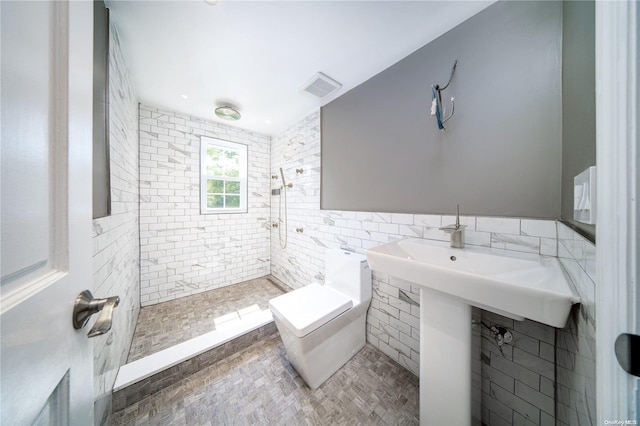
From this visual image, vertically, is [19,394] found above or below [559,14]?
below

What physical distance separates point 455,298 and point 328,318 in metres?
0.78

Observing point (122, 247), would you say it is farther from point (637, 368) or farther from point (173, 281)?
point (637, 368)

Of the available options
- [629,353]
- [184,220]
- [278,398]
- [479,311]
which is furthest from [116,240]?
[479,311]

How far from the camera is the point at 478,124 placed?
43.0 inches

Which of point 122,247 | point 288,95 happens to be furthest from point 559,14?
point 122,247

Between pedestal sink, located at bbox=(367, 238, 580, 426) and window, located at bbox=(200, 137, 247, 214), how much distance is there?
93.2 inches

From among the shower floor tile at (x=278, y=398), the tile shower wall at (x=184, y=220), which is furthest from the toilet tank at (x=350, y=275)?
the tile shower wall at (x=184, y=220)

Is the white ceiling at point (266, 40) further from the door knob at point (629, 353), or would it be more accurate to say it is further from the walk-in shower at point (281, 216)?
the door knob at point (629, 353)

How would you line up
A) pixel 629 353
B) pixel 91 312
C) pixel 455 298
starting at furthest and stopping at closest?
1. pixel 455 298
2. pixel 91 312
3. pixel 629 353

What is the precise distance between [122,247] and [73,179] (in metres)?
1.48

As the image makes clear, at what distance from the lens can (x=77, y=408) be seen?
0.41 m

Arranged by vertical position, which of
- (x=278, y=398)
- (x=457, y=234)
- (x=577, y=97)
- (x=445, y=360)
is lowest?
(x=278, y=398)

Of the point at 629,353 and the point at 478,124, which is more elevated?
the point at 478,124

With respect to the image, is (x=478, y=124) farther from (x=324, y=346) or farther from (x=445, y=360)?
(x=324, y=346)
